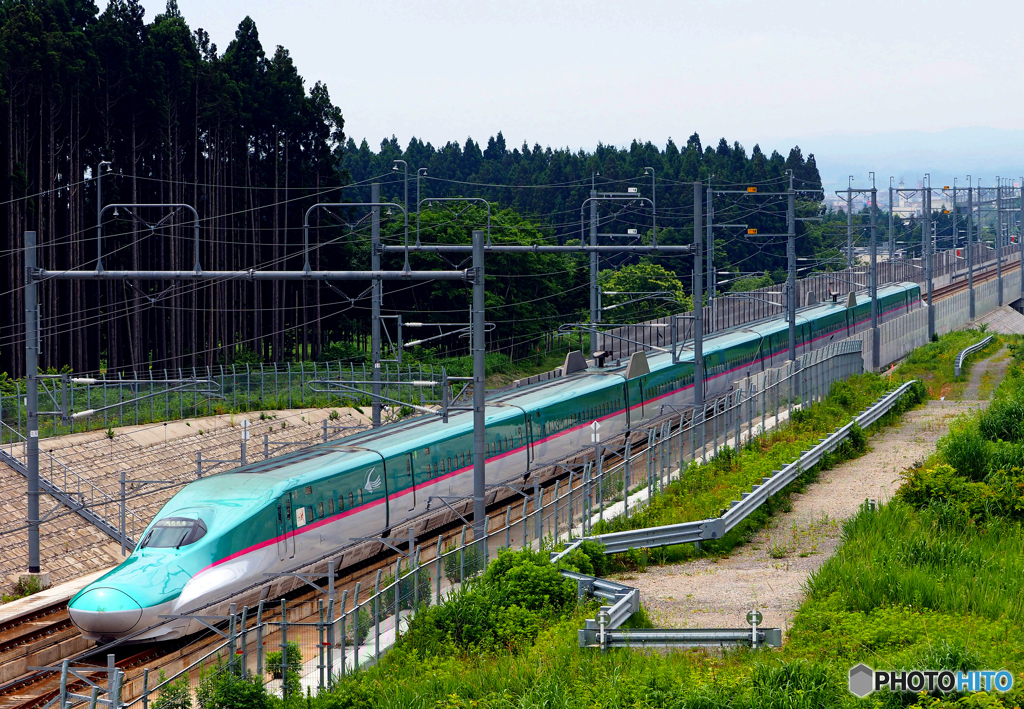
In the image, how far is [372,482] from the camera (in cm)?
2631

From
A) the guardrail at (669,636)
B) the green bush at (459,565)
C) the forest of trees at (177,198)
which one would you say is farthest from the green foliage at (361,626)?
the forest of trees at (177,198)

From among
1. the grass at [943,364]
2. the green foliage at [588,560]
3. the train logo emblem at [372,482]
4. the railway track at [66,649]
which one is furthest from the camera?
the grass at [943,364]

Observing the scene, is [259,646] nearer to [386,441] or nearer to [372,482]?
[372,482]

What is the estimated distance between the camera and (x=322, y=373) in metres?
49.7

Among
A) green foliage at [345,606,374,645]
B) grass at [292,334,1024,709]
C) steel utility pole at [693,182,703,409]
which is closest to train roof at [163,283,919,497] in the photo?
steel utility pole at [693,182,703,409]

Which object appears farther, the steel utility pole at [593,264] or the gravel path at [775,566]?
the steel utility pole at [593,264]

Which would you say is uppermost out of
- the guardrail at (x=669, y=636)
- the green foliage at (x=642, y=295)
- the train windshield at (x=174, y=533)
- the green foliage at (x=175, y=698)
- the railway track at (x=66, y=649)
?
the green foliage at (x=642, y=295)

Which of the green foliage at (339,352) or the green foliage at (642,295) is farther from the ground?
the green foliage at (642,295)

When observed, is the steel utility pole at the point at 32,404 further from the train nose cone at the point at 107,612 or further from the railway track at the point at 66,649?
the train nose cone at the point at 107,612

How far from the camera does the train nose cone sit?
20219 mm

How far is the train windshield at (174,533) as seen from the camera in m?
21.7

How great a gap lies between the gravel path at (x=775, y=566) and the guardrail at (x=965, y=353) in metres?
24.5

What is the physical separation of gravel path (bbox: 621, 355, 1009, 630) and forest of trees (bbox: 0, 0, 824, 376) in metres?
18.9

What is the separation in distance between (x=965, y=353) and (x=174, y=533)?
47344 millimetres
